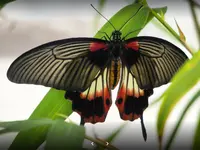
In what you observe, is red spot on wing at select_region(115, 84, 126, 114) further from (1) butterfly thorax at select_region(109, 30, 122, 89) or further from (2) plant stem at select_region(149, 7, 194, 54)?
(2) plant stem at select_region(149, 7, 194, 54)

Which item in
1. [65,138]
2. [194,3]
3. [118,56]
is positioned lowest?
[65,138]

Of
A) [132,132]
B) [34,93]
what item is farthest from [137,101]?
[34,93]

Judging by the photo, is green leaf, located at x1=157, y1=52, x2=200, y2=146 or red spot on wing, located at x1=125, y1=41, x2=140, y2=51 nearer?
green leaf, located at x1=157, y1=52, x2=200, y2=146

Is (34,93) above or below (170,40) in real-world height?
below

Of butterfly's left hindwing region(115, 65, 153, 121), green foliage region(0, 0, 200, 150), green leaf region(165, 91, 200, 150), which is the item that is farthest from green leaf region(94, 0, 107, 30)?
green leaf region(165, 91, 200, 150)

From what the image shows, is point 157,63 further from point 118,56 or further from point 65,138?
point 65,138

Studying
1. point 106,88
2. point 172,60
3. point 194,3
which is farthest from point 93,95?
point 194,3

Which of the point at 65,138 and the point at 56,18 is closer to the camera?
the point at 65,138

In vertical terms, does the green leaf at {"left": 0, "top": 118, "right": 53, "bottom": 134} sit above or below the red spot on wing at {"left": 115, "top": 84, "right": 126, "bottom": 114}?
below
